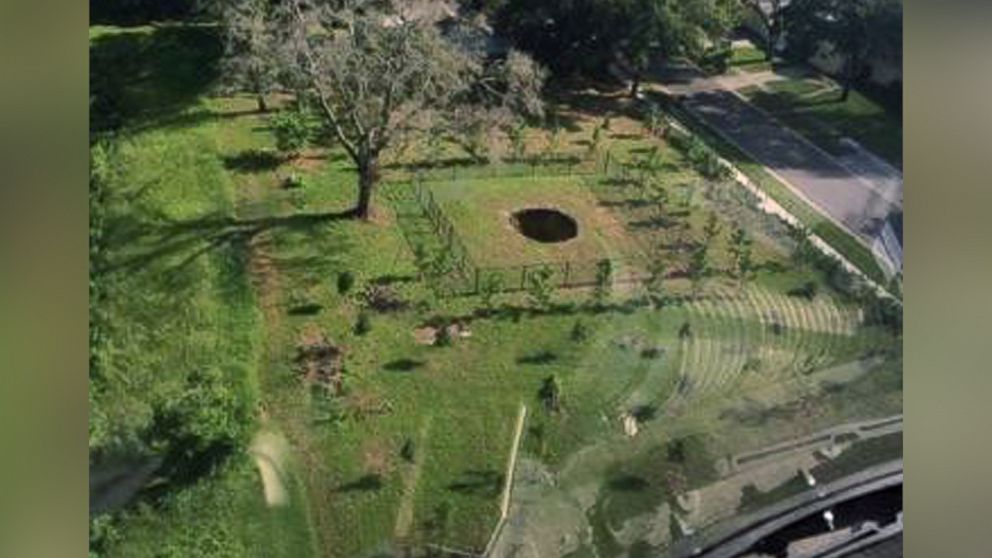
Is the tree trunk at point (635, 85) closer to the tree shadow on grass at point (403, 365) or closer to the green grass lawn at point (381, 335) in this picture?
the green grass lawn at point (381, 335)

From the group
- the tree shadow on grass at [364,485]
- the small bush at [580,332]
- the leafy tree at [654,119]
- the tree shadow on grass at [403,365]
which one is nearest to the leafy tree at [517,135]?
the leafy tree at [654,119]

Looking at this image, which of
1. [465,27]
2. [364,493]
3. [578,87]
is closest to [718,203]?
[578,87]

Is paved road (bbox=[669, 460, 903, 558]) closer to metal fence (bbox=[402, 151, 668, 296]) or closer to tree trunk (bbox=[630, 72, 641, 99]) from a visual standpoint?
metal fence (bbox=[402, 151, 668, 296])

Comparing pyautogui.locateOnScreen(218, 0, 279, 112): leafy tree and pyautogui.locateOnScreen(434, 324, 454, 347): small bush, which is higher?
pyautogui.locateOnScreen(218, 0, 279, 112): leafy tree

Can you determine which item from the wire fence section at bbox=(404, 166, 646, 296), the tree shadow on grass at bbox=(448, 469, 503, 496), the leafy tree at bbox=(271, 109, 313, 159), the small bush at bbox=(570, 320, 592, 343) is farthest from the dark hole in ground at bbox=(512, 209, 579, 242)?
the tree shadow on grass at bbox=(448, 469, 503, 496)
